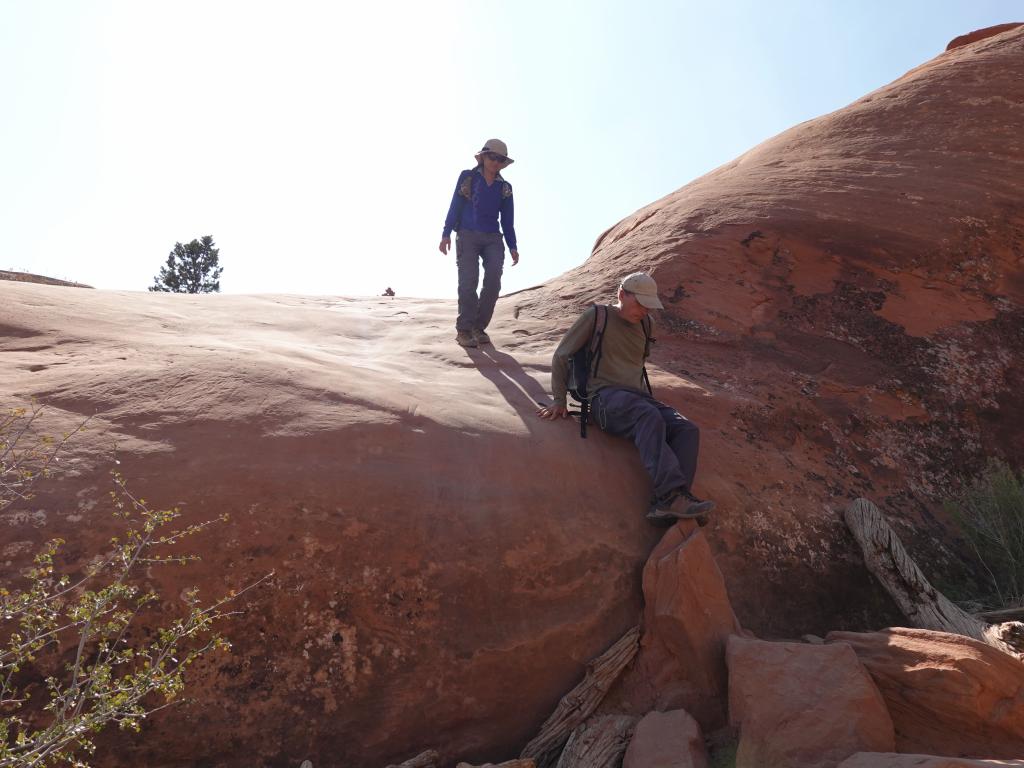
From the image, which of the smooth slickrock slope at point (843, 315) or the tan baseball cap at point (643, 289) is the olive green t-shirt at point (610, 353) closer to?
the tan baseball cap at point (643, 289)

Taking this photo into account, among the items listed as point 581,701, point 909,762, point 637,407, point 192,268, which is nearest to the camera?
point 909,762

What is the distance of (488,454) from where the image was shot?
3.78 metres

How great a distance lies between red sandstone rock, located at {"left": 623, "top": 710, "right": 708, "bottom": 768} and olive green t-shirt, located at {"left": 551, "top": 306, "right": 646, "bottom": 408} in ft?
5.96

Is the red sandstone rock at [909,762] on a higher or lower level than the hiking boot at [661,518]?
lower

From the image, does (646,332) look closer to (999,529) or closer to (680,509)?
(680,509)

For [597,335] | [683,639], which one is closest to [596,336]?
[597,335]

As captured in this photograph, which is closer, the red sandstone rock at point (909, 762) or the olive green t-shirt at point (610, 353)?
the red sandstone rock at point (909, 762)

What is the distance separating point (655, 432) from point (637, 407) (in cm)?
20

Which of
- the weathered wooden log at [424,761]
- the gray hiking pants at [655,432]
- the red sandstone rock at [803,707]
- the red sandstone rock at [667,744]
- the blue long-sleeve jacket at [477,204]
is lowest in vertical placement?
the weathered wooden log at [424,761]

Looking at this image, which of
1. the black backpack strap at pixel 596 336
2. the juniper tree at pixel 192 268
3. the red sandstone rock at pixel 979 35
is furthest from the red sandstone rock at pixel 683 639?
the juniper tree at pixel 192 268

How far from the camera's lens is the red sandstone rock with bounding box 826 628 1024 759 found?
2.80 m

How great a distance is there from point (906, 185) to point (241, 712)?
717 cm

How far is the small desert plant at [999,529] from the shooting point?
14.1 ft

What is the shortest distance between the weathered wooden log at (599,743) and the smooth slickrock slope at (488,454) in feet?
0.73
